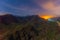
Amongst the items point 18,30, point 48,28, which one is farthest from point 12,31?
point 48,28

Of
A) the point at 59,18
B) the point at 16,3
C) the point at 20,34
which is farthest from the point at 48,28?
the point at 16,3

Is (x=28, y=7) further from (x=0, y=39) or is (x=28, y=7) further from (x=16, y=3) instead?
(x=0, y=39)

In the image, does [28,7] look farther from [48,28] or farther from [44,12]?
[48,28]

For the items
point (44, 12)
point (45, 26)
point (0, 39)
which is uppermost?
point (44, 12)

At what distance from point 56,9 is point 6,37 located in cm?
58

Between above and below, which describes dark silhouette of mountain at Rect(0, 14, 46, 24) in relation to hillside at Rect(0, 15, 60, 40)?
above

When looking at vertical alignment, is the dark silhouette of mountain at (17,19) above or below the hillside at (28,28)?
above

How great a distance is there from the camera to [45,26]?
1314 millimetres

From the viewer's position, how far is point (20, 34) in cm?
126

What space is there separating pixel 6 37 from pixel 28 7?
0.37 meters

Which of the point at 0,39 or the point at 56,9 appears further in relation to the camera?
the point at 56,9

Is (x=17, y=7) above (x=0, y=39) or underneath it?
above

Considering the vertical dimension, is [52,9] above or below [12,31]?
above

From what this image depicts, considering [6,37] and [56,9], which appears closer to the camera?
[6,37]
